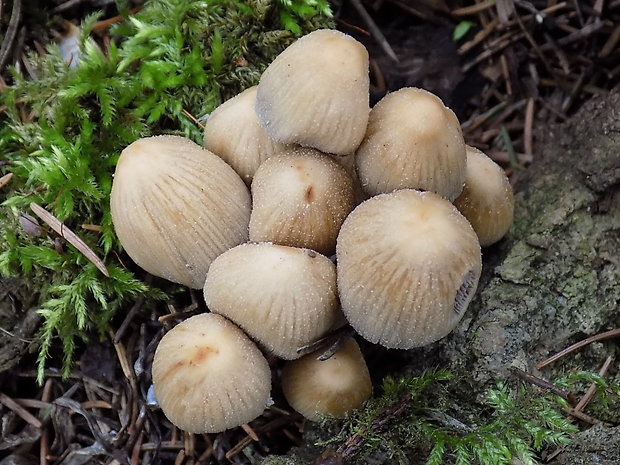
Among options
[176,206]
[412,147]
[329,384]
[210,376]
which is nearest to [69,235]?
[176,206]

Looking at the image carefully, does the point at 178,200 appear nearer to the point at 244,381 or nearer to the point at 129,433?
the point at 244,381

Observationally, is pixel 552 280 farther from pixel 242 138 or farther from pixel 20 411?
pixel 20 411

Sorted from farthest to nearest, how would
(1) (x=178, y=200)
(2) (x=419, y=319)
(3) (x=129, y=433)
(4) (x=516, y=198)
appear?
(4) (x=516, y=198)
(3) (x=129, y=433)
(1) (x=178, y=200)
(2) (x=419, y=319)

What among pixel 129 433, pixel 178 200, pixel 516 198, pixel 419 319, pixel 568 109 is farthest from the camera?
pixel 568 109

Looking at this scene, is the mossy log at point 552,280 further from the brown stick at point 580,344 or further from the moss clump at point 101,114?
the moss clump at point 101,114

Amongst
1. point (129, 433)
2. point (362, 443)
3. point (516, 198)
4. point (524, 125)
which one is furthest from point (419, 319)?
→ point (524, 125)

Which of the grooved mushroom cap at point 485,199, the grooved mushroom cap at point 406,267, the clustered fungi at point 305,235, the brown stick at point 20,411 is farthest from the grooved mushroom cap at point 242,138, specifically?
the brown stick at point 20,411

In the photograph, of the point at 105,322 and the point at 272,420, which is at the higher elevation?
the point at 105,322
